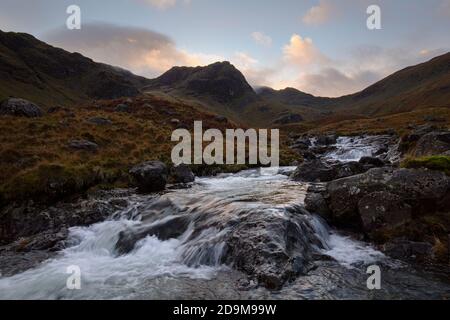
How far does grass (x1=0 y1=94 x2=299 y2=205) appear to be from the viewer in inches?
829

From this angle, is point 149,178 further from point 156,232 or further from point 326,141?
point 326,141

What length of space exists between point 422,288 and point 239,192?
1235 centimetres

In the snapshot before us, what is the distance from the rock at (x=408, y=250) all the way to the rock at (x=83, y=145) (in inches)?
982

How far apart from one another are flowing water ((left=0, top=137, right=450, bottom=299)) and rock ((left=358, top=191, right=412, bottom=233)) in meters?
1.00

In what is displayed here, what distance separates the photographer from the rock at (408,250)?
37.9 feet

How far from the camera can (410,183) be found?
13.5m

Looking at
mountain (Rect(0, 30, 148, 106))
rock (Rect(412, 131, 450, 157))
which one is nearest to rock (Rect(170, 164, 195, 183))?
rock (Rect(412, 131, 450, 157))

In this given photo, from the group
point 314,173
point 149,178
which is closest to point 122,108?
point 149,178

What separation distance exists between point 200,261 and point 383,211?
739cm

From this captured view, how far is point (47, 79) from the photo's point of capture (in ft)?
575
